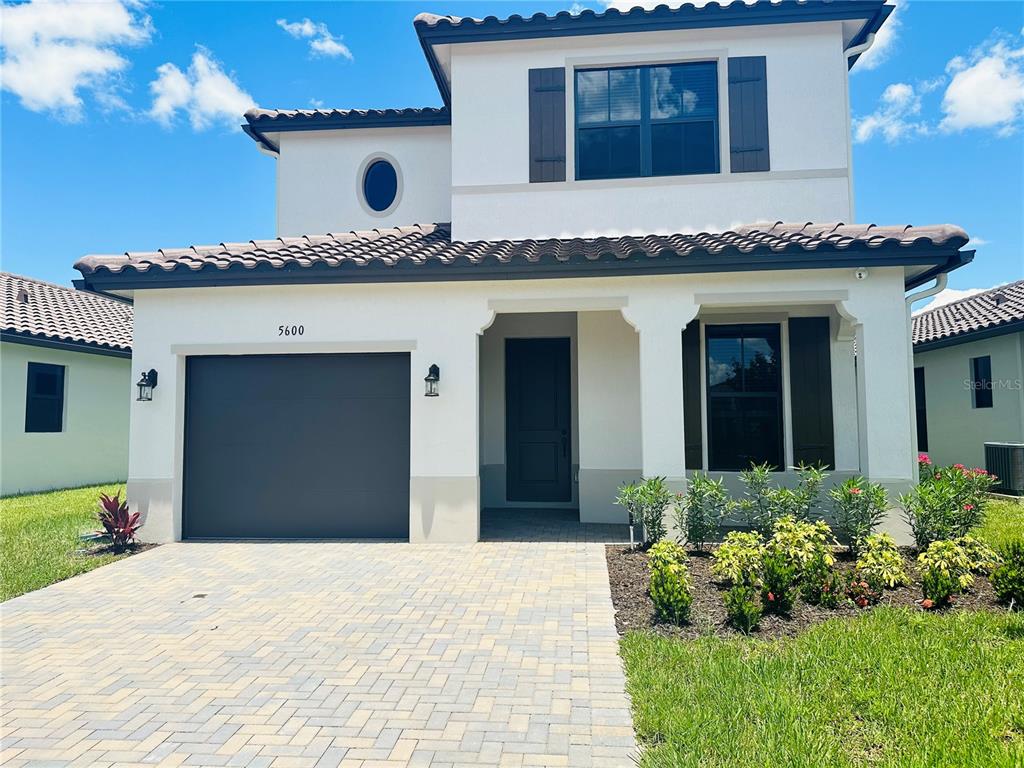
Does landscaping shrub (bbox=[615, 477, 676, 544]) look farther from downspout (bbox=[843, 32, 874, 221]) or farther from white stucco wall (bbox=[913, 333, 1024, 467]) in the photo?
white stucco wall (bbox=[913, 333, 1024, 467])

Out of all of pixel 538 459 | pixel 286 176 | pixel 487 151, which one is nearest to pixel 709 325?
pixel 538 459

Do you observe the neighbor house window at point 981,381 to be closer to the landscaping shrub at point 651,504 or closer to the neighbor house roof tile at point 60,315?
the landscaping shrub at point 651,504

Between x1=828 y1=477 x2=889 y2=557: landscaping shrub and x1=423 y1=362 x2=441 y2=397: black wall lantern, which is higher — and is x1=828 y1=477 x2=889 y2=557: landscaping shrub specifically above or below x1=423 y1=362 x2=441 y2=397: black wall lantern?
below

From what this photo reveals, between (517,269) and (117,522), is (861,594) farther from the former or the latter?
(117,522)

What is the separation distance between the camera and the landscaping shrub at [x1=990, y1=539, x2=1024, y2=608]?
528 centimetres

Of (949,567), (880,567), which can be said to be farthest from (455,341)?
(949,567)

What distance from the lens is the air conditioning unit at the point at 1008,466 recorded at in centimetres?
1201

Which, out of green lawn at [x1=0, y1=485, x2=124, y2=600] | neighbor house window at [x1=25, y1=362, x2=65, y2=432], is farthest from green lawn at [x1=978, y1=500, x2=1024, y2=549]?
neighbor house window at [x1=25, y1=362, x2=65, y2=432]

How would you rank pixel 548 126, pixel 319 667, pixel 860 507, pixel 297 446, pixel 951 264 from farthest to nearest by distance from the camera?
→ pixel 548 126, pixel 297 446, pixel 951 264, pixel 860 507, pixel 319 667

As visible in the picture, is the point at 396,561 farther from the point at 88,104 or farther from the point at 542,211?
the point at 88,104

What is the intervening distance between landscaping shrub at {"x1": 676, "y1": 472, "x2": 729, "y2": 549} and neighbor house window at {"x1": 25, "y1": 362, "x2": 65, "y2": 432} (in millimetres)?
14649

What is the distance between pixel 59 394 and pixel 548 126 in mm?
13238

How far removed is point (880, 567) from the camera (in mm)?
5754

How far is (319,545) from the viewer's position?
8211 mm
